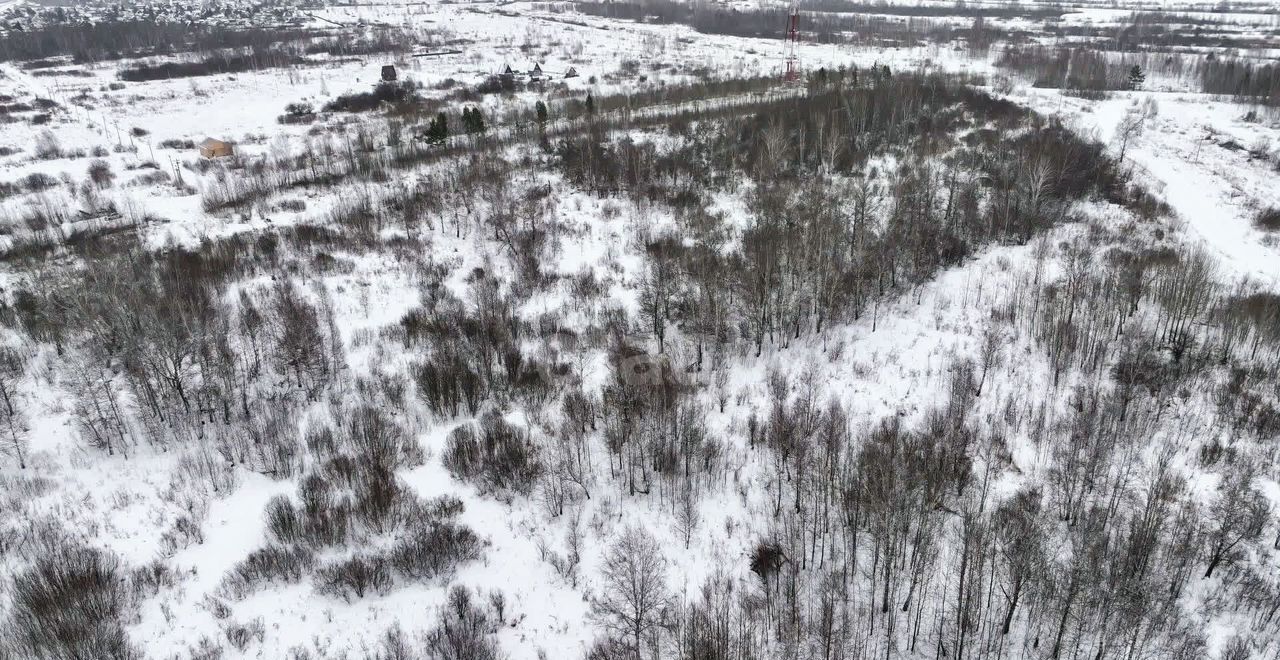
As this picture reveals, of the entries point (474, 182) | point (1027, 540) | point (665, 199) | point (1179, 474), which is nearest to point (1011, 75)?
point (665, 199)

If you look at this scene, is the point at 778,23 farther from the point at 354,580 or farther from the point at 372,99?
the point at 354,580

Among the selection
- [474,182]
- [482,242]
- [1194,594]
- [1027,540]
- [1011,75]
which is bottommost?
[1194,594]

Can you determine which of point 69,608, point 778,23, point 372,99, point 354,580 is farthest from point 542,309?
point 778,23

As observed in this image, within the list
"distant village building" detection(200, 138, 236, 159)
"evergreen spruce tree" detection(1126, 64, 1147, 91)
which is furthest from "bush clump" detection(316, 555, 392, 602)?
"evergreen spruce tree" detection(1126, 64, 1147, 91)

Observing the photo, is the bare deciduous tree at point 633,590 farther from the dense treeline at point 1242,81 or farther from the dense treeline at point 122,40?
the dense treeline at point 122,40

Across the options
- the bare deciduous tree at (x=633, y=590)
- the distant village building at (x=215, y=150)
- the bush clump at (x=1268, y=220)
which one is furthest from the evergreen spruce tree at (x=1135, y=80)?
the distant village building at (x=215, y=150)

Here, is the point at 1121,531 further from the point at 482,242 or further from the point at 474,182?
the point at 474,182

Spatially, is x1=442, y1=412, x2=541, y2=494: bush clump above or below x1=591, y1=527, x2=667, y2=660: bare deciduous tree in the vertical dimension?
above

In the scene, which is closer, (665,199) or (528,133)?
(665,199)

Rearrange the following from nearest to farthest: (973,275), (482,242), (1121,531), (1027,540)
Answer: (1027,540) → (1121,531) → (973,275) → (482,242)

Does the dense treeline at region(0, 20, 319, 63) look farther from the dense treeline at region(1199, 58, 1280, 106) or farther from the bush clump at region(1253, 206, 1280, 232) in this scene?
the dense treeline at region(1199, 58, 1280, 106)

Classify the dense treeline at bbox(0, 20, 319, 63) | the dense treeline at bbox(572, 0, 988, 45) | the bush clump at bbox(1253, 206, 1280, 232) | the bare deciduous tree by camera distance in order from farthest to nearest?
the dense treeline at bbox(572, 0, 988, 45) → the dense treeline at bbox(0, 20, 319, 63) → the bush clump at bbox(1253, 206, 1280, 232) → the bare deciduous tree
